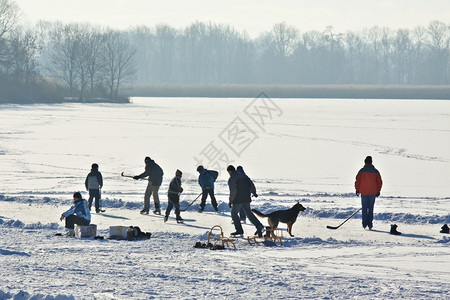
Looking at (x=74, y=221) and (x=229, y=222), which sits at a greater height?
(x=74, y=221)

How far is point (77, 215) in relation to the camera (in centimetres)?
1373

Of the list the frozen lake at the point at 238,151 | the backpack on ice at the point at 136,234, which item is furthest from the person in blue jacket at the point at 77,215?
the frozen lake at the point at 238,151

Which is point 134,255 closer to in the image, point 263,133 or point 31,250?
point 31,250

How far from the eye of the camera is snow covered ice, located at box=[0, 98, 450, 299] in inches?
384

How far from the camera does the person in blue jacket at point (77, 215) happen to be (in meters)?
13.6

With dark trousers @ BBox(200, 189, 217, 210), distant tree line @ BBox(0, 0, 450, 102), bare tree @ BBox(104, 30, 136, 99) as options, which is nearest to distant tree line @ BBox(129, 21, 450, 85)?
distant tree line @ BBox(0, 0, 450, 102)

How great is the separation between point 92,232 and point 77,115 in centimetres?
4130

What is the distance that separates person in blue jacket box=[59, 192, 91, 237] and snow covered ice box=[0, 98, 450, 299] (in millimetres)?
397

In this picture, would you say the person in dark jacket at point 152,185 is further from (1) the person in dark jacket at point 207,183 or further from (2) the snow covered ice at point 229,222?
(1) the person in dark jacket at point 207,183

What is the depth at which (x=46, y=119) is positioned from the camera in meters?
48.5

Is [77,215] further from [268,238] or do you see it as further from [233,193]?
[268,238]

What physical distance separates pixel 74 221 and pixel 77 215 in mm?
123

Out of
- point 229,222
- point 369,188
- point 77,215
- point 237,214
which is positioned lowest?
point 229,222

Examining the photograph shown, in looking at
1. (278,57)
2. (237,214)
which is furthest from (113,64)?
(237,214)
